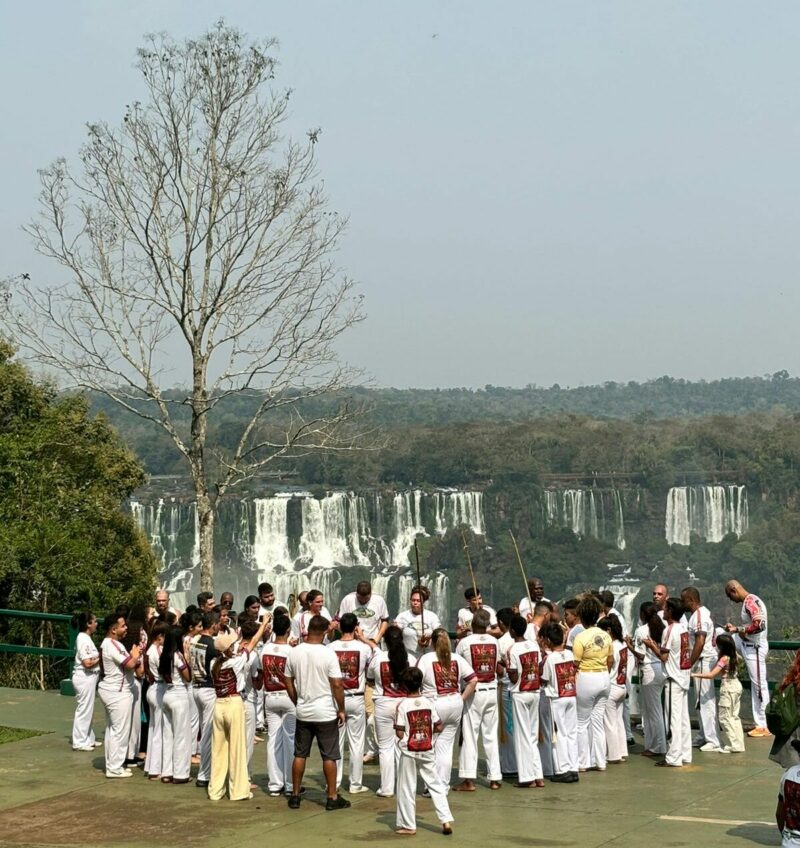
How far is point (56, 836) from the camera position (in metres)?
11.4

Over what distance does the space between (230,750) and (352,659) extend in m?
1.32

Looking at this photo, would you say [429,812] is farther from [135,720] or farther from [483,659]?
[135,720]

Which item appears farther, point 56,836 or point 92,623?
point 92,623

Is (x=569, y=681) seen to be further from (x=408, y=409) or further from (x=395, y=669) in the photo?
(x=408, y=409)

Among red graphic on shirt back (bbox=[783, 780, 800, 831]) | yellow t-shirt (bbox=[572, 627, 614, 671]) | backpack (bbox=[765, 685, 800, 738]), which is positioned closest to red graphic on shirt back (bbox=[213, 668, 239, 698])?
yellow t-shirt (bbox=[572, 627, 614, 671])

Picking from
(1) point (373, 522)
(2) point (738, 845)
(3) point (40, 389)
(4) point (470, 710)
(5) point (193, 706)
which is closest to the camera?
(2) point (738, 845)

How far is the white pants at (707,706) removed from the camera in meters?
14.3

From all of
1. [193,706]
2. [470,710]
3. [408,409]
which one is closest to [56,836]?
[193,706]

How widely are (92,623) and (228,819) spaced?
132 inches

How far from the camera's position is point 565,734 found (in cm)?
1314

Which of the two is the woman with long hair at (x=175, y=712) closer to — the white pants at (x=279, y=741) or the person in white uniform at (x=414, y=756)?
the white pants at (x=279, y=741)

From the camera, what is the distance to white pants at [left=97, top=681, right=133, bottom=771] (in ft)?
44.6

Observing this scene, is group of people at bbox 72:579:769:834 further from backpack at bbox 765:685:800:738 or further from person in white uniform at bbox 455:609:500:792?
backpack at bbox 765:685:800:738

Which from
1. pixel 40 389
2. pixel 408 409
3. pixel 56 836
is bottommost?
pixel 56 836
